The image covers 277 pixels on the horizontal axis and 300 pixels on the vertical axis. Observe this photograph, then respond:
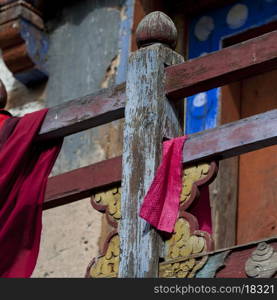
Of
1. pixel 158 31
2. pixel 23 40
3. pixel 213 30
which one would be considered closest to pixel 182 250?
pixel 158 31

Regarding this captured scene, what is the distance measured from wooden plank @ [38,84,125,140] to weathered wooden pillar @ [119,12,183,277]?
10cm

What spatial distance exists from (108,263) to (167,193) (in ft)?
1.41

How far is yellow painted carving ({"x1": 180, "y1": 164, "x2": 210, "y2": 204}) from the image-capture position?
615 centimetres

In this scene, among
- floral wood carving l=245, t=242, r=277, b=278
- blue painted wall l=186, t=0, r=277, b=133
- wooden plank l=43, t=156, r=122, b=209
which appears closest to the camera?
floral wood carving l=245, t=242, r=277, b=278

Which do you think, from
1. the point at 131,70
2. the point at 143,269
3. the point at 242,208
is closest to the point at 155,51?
the point at 131,70

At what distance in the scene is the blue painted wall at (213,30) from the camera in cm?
856

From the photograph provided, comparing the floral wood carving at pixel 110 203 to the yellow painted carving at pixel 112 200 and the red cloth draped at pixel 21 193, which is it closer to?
the yellow painted carving at pixel 112 200

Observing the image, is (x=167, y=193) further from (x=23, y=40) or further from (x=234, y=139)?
(x=23, y=40)

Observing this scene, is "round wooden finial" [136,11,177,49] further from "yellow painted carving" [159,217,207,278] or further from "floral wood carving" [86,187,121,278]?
"yellow painted carving" [159,217,207,278]

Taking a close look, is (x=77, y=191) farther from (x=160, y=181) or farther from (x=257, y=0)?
(x=257, y=0)

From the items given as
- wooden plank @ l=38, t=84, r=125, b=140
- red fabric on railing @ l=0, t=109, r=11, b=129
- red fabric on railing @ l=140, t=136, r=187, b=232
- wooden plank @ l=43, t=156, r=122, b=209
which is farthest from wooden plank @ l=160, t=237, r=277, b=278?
red fabric on railing @ l=0, t=109, r=11, b=129

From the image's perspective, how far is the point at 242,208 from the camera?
329 inches

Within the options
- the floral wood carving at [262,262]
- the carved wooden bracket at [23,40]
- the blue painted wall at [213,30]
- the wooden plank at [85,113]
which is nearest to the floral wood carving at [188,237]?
the floral wood carving at [262,262]
